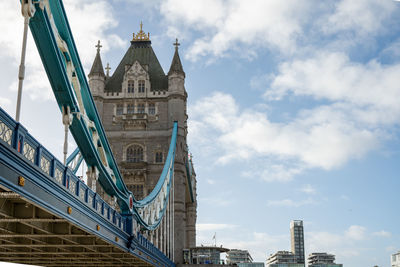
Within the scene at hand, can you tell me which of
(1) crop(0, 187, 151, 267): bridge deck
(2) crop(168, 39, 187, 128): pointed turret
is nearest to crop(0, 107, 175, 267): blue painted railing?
(1) crop(0, 187, 151, 267): bridge deck

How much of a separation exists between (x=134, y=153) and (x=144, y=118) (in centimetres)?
394

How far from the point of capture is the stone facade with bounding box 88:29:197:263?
2478 inches

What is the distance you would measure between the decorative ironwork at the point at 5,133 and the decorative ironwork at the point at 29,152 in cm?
102

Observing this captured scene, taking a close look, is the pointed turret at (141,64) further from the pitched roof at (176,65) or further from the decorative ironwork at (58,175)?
the decorative ironwork at (58,175)

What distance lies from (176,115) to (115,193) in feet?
135

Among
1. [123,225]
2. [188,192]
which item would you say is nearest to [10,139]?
[123,225]

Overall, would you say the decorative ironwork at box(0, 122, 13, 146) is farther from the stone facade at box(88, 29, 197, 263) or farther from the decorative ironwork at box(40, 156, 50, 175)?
the stone facade at box(88, 29, 197, 263)

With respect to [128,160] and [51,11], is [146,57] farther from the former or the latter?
[51,11]

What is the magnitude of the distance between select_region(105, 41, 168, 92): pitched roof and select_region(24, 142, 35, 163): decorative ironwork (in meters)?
54.9

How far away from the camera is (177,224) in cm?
6103

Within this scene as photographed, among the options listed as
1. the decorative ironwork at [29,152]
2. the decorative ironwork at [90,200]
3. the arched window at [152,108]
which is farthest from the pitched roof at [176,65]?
the decorative ironwork at [29,152]

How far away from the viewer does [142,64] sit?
7100 cm

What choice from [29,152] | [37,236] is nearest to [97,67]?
[37,236]

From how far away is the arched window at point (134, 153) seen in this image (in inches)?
2549
